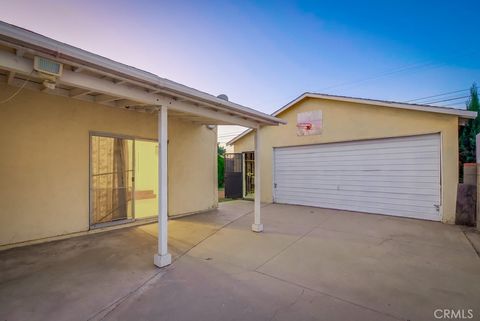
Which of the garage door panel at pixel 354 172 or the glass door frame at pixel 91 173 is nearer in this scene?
the glass door frame at pixel 91 173

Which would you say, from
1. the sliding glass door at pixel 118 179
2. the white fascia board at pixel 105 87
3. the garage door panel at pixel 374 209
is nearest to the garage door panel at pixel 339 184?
the garage door panel at pixel 374 209

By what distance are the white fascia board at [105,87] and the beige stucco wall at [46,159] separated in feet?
7.47

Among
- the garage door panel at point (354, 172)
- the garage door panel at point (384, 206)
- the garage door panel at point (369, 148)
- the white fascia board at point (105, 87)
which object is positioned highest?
the white fascia board at point (105, 87)

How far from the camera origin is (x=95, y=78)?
2.82 m

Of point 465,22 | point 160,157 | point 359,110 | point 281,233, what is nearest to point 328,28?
point 359,110

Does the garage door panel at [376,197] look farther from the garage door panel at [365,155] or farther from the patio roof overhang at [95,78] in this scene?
the patio roof overhang at [95,78]

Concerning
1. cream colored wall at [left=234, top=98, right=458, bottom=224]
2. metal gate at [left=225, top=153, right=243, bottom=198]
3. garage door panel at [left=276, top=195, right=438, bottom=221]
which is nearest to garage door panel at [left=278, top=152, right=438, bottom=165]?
cream colored wall at [left=234, top=98, right=458, bottom=224]

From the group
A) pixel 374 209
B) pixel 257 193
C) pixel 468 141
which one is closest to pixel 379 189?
pixel 374 209

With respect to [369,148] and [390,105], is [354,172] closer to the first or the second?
[369,148]

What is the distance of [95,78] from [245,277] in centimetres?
325

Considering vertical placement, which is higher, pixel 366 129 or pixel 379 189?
pixel 366 129

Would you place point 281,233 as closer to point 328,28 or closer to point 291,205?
point 291,205

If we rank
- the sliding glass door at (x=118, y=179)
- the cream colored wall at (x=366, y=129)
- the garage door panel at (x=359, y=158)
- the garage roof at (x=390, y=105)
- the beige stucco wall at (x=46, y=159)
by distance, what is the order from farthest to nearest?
1. the garage door panel at (x=359, y=158)
2. the cream colored wall at (x=366, y=129)
3. the garage roof at (x=390, y=105)
4. the sliding glass door at (x=118, y=179)
5. the beige stucco wall at (x=46, y=159)

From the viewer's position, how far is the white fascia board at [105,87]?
2.25 metres
